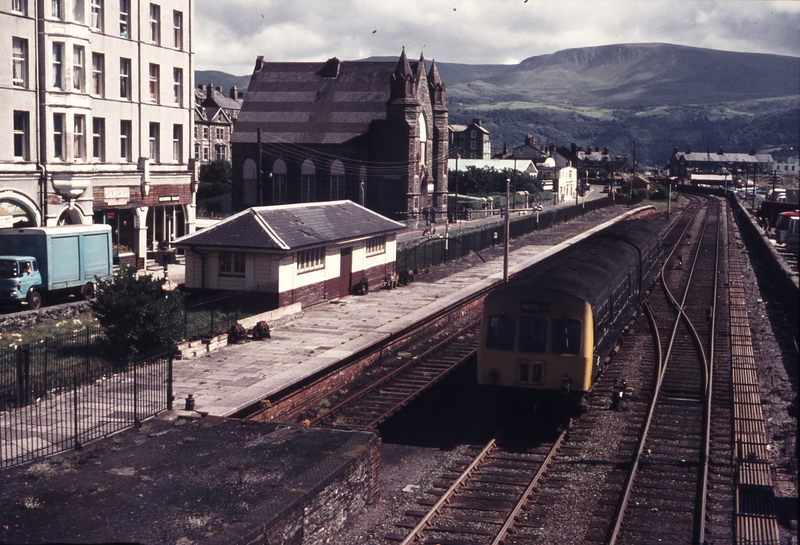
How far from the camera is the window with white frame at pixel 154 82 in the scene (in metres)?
44.6

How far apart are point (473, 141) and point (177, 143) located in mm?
131689

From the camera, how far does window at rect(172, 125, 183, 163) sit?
47.0m

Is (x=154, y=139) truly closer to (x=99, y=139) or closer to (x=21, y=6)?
(x=99, y=139)

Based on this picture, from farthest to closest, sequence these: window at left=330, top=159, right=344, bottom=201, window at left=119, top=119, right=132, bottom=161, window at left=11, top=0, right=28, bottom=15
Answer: window at left=330, top=159, right=344, bottom=201 → window at left=119, top=119, right=132, bottom=161 → window at left=11, top=0, right=28, bottom=15

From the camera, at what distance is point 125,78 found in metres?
42.6

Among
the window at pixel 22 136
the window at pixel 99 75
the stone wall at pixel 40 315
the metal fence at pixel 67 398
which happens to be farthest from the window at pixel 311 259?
the window at pixel 99 75

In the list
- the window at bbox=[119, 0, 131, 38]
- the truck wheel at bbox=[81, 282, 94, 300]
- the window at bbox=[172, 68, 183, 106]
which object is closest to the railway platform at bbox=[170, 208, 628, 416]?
the truck wheel at bbox=[81, 282, 94, 300]

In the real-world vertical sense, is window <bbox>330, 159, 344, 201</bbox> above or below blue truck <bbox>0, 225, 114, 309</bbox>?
above

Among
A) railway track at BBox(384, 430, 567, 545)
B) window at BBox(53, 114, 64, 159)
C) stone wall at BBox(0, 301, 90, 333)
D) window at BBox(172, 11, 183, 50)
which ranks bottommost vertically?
railway track at BBox(384, 430, 567, 545)

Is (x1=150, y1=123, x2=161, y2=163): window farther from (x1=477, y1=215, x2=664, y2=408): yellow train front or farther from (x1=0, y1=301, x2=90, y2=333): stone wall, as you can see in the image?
(x1=477, y1=215, x2=664, y2=408): yellow train front

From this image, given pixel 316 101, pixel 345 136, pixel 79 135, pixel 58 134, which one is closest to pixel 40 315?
pixel 58 134

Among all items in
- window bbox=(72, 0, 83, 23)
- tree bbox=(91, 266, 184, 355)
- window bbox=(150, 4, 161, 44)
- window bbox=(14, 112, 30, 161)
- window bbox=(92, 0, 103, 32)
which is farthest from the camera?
window bbox=(150, 4, 161, 44)

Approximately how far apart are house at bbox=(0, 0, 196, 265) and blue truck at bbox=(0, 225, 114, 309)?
543cm

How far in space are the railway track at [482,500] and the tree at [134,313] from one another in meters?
10.3
